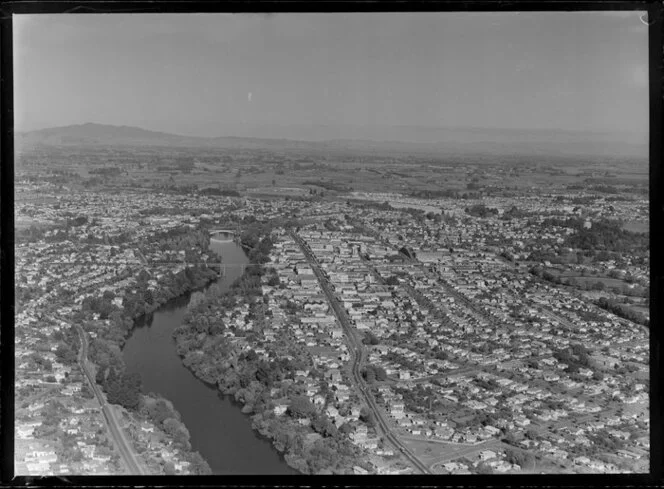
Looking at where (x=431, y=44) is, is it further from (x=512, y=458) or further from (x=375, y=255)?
(x=512, y=458)

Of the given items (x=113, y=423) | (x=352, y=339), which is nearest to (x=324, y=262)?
(x=352, y=339)

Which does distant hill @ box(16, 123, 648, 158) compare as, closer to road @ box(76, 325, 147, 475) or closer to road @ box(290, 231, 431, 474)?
road @ box(290, 231, 431, 474)

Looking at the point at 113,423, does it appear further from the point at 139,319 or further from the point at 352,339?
the point at 352,339

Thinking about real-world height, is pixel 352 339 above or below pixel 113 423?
above

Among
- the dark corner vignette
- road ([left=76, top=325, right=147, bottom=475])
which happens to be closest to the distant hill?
the dark corner vignette

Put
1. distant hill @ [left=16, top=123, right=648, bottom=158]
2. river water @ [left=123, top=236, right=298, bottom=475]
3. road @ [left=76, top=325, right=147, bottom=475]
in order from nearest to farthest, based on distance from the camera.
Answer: road @ [left=76, top=325, right=147, bottom=475]
river water @ [left=123, top=236, right=298, bottom=475]
distant hill @ [left=16, top=123, right=648, bottom=158]

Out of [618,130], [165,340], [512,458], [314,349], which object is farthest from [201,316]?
[618,130]
